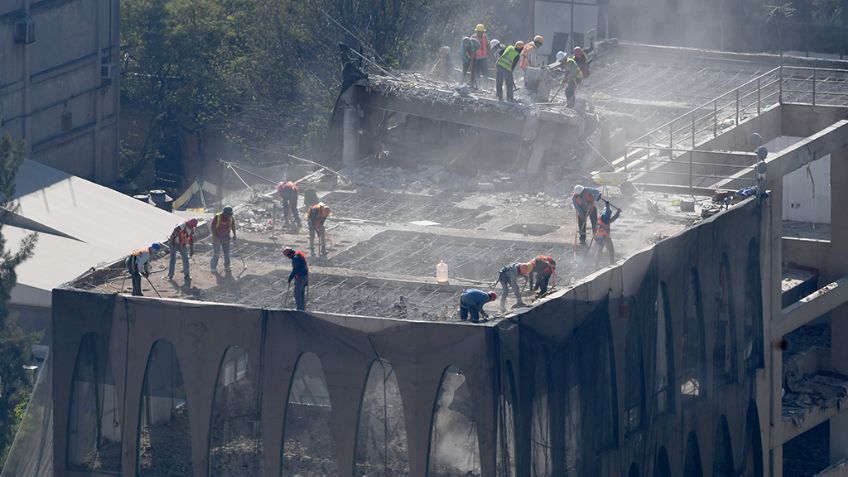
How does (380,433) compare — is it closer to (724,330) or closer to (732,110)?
(724,330)

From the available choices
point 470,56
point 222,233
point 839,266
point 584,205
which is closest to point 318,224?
point 222,233

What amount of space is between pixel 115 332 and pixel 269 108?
3849 centimetres

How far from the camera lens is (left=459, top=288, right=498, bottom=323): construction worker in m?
34.2

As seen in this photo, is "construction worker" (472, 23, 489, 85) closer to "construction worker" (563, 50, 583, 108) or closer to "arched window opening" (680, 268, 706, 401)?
"construction worker" (563, 50, 583, 108)

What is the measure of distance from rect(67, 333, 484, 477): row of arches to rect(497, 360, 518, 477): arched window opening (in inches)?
6.4

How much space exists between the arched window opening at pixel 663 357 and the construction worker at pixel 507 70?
8.82 m

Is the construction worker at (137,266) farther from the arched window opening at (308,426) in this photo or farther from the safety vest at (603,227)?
the safety vest at (603,227)

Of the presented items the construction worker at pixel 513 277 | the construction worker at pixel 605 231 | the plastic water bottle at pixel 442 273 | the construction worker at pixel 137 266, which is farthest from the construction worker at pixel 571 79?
the construction worker at pixel 137 266

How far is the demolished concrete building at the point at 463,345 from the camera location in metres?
34.6

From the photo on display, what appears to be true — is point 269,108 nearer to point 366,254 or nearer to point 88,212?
point 88,212

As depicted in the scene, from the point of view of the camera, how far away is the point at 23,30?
5909cm

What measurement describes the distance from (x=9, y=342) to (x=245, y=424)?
8.39m

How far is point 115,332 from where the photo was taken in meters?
36.6

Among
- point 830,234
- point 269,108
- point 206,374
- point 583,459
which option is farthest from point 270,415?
point 269,108
